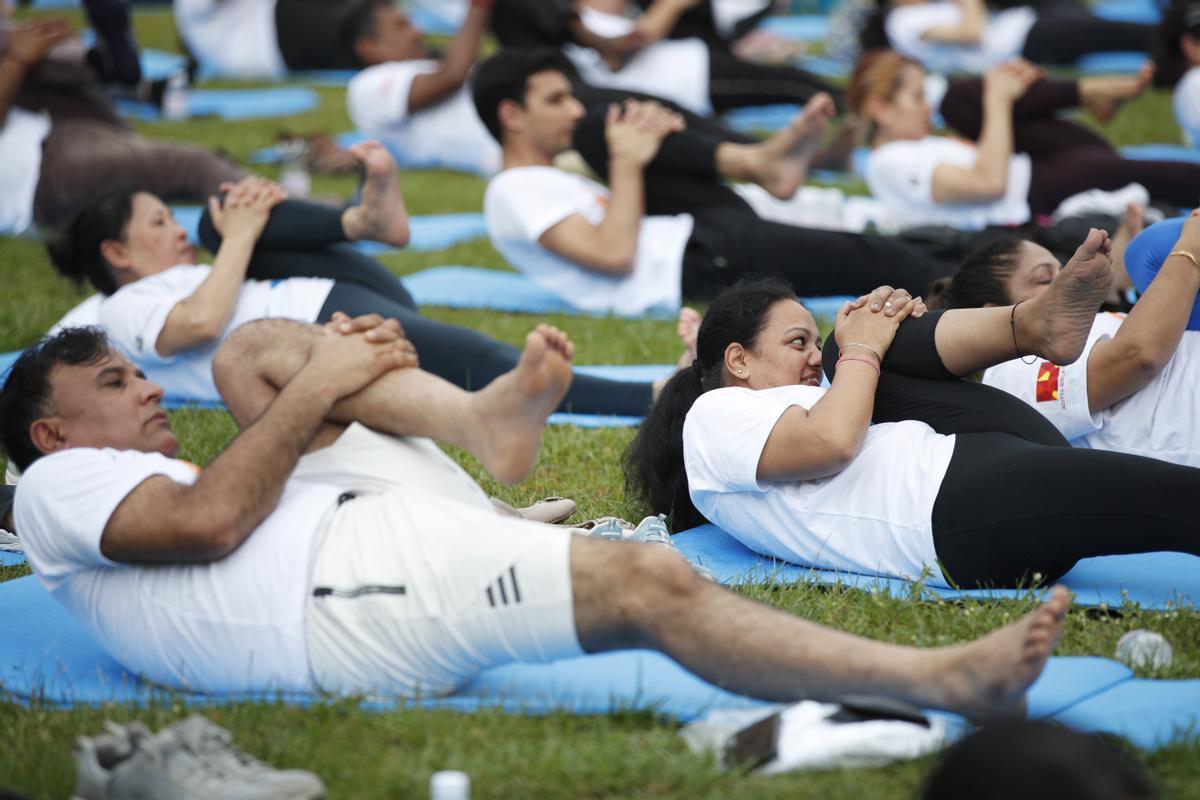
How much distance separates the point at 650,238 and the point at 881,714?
470 cm

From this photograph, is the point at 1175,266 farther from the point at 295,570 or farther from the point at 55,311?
the point at 55,311

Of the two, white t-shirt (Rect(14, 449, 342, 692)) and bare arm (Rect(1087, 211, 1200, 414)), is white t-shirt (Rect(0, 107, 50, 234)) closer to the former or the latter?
white t-shirt (Rect(14, 449, 342, 692))

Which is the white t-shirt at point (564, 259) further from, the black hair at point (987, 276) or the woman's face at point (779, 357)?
the woman's face at point (779, 357)

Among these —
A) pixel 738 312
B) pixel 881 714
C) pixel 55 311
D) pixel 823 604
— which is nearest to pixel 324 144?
pixel 55 311

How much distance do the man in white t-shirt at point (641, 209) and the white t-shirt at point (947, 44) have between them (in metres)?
5.81

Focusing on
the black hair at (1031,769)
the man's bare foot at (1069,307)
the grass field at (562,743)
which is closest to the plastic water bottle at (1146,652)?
the grass field at (562,743)

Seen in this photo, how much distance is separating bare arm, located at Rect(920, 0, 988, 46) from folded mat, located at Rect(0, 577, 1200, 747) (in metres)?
10.3

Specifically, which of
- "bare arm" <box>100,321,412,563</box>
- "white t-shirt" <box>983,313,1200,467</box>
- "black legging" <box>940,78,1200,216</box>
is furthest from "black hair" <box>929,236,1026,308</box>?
"black legging" <box>940,78,1200,216</box>

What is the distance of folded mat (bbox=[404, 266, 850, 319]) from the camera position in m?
7.41

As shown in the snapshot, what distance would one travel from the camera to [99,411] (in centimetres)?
370

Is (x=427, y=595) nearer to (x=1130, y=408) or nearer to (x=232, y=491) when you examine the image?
(x=232, y=491)

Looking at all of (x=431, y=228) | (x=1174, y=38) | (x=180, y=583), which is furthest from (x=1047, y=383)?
(x=1174, y=38)

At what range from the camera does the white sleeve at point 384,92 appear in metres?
10.7

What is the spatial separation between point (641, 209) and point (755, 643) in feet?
15.0
